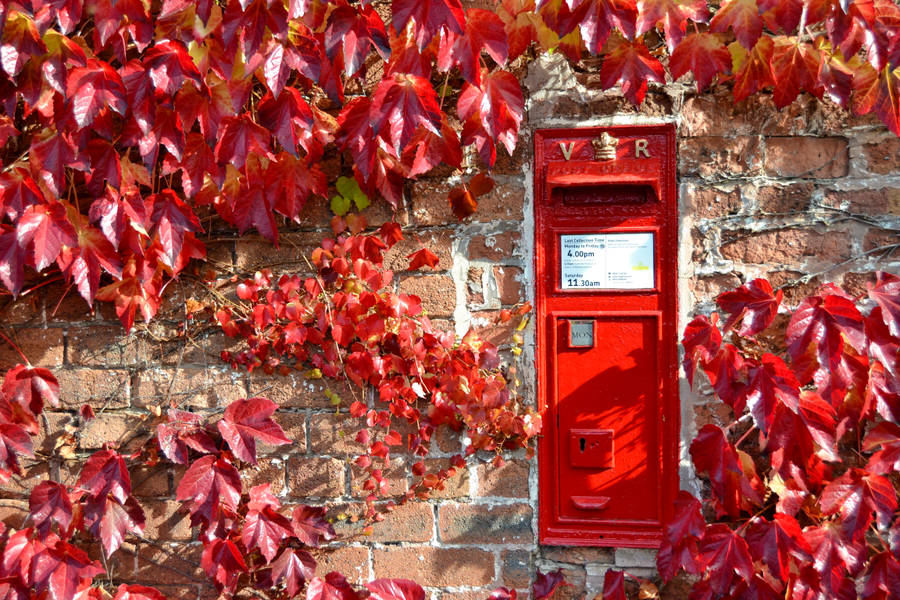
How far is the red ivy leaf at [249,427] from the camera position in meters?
1.99

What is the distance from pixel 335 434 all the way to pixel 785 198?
1464 millimetres

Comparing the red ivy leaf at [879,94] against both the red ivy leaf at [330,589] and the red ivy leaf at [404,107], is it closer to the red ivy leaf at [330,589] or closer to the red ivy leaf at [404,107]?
the red ivy leaf at [404,107]

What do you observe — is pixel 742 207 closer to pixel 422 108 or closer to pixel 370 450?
pixel 422 108

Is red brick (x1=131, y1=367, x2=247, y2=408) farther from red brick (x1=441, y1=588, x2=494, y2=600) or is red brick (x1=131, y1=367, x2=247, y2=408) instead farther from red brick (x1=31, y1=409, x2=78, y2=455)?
red brick (x1=441, y1=588, x2=494, y2=600)

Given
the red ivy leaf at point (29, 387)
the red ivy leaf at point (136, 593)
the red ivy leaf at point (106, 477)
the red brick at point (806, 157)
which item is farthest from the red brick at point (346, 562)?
the red brick at point (806, 157)

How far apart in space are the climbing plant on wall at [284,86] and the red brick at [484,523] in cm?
88

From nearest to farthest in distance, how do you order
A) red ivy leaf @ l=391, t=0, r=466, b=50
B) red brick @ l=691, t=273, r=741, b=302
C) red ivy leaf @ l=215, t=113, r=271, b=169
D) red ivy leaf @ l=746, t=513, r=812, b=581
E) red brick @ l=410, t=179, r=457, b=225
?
red ivy leaf @ l=391, t=0, r=466, b=50, red ivy leaf @ l=746, t=513, r=812, b=581, red ivy leaf @ l=215, t=113, r=271, b=169, red brick @ l=691, t=273, r=741, b=302, red brick @ l=410, t=179, r=457, b=225

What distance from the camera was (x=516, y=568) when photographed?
2.09 meters

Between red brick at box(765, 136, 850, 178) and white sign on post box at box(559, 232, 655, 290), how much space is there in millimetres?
404

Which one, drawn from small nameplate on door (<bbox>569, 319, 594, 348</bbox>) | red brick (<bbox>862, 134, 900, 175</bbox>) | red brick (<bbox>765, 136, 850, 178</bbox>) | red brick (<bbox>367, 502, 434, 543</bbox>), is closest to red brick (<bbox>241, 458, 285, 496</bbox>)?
red brick (<bbox>367, 502, 434, 543</bbox>)

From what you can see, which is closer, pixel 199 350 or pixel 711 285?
pixel 711 285

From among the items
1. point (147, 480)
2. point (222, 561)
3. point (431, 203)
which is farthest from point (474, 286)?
point (147, 480)

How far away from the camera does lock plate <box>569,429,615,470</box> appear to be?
→ 79.9 inches

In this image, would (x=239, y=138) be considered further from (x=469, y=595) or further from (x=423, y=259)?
(x=469, y=595)
